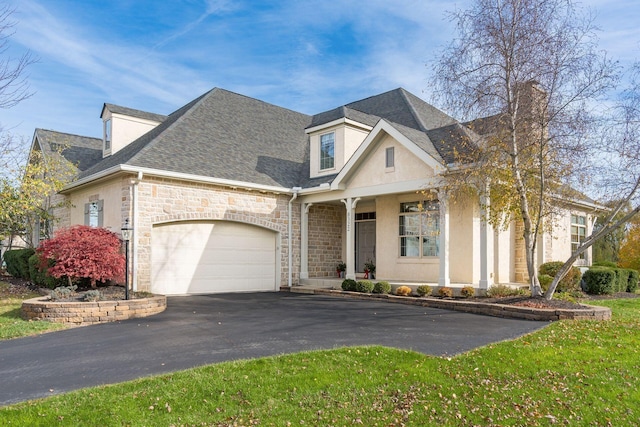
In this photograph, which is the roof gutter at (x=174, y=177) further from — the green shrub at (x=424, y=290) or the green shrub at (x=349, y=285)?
the green shrub at (x=424, y=290)

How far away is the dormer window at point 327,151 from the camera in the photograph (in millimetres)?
17078

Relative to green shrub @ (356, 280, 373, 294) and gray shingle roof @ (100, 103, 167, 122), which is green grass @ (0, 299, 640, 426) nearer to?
green shrub @ (356, 280, 373, 294)

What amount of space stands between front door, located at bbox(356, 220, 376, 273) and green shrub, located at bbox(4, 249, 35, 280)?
40.5 ft

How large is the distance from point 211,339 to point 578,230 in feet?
57.4

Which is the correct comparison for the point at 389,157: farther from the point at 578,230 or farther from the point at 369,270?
the point at 578,230

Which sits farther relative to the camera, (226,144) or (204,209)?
(226,144)

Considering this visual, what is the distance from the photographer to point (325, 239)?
18484 mm

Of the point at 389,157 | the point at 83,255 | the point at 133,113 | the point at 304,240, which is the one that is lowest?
the point at 83,255

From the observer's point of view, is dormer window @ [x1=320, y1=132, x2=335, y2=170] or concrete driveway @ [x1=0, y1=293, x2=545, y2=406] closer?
concrete driveway @ [x1=0, y1=293, x2=545, y2=406]

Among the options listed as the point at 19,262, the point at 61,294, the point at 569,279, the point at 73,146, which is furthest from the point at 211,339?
the point at 73,146

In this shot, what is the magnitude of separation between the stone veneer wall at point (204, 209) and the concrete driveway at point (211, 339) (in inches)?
103

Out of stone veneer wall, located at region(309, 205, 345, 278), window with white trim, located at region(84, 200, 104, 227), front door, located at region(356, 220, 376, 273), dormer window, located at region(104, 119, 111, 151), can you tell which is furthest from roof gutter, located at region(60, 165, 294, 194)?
front door, located at region(356, 220, 376, 273)

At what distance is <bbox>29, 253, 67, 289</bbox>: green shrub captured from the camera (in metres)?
13.2

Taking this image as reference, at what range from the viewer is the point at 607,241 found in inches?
1043
